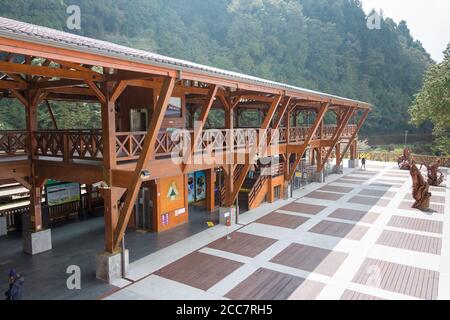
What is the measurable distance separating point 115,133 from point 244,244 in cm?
632

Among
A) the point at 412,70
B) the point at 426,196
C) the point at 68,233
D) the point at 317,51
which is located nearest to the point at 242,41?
the point at 317,51

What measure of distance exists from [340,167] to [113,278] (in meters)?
24.4

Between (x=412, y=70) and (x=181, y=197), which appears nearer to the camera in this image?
(x=181, y=197)

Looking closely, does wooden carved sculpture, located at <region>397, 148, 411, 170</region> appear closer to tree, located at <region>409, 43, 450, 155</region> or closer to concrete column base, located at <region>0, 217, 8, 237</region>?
tree, located at <region>409, 43, 450, 155</region>

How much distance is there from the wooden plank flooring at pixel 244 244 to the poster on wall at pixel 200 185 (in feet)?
15.9

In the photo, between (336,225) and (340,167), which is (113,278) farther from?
(340,167)

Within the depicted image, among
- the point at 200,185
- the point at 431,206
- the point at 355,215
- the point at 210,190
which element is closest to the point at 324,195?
the point at 355,215

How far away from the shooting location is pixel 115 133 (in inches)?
372

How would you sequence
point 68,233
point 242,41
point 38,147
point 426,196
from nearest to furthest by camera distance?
point 38,147
point 68,233
point 426,196
point 242,41

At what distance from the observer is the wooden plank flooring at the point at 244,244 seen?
39.2 feet

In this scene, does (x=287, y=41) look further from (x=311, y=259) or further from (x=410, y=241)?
(x=311, y=259)

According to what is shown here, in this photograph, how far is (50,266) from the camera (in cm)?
1083

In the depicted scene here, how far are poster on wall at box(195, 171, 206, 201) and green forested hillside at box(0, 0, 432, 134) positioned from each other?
37508 mm

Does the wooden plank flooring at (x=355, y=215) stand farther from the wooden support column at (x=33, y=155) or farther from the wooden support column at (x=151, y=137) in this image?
the wooden support column at (x=33, y=155)
